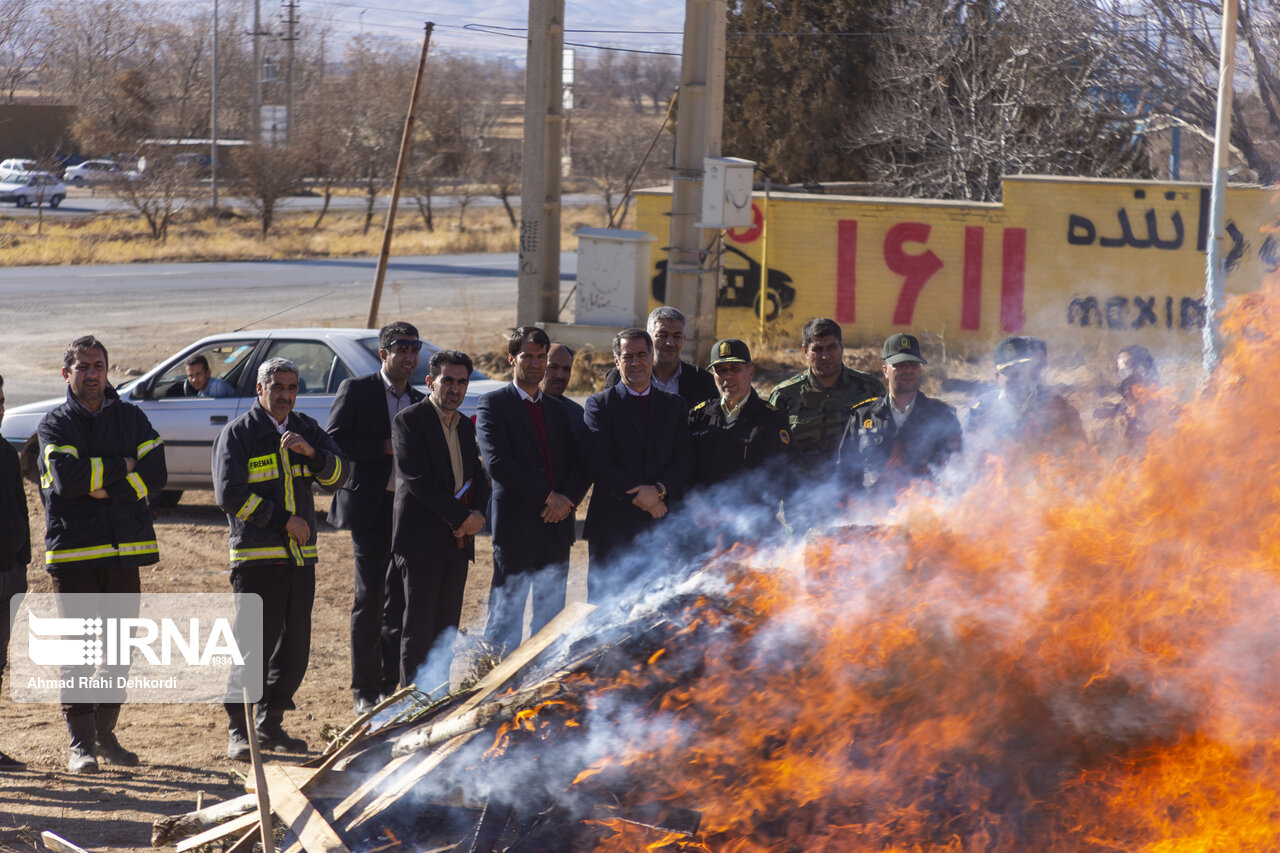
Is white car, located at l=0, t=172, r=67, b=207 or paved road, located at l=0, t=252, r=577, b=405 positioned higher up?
white car, located at l=0, t=172, r=67, b=207

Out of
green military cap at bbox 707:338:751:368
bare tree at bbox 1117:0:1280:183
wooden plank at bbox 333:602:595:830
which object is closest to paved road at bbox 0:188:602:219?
bare tree at bbox 1117:0:1280:183

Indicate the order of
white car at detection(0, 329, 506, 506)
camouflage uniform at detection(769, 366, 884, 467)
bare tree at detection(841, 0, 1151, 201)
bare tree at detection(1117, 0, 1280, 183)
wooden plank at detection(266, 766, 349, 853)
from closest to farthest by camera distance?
wooden plank at detection(266, 766, 349, 853) < camouflage uniform at detection(769, 366, 884, 467) < white car at detection(0, 329, 506, 506) < bare tree at detection(1117, 0, 1280, 183) < bare tree at detection(841, 0, 1151, 201)

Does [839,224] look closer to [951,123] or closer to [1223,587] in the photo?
[951,123]

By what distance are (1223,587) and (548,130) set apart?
40.2 ft

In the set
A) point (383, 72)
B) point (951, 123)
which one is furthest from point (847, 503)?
point (383, 72)

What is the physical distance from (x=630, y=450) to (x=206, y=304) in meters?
21.6

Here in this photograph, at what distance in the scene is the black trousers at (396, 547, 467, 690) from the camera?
19.7 ft

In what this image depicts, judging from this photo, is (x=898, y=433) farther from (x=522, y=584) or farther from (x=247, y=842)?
(x=247, y=842)

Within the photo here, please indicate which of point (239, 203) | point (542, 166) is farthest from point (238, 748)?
point (239, 203)

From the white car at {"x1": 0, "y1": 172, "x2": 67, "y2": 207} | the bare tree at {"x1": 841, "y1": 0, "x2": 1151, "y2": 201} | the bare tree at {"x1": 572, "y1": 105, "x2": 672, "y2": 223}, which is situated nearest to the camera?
the bare tree at {"x1": 841, "y1": 0, "x2": 1151, "y2": 201}

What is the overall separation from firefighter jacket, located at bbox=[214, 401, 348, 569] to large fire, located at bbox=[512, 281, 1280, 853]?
2.35 metres

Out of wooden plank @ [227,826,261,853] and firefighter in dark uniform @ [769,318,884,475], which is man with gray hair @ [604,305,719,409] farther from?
wooden plank @ [227,826,261,853]

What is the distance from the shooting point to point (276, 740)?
5.97m

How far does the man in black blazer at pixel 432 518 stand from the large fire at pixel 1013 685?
1.99m
